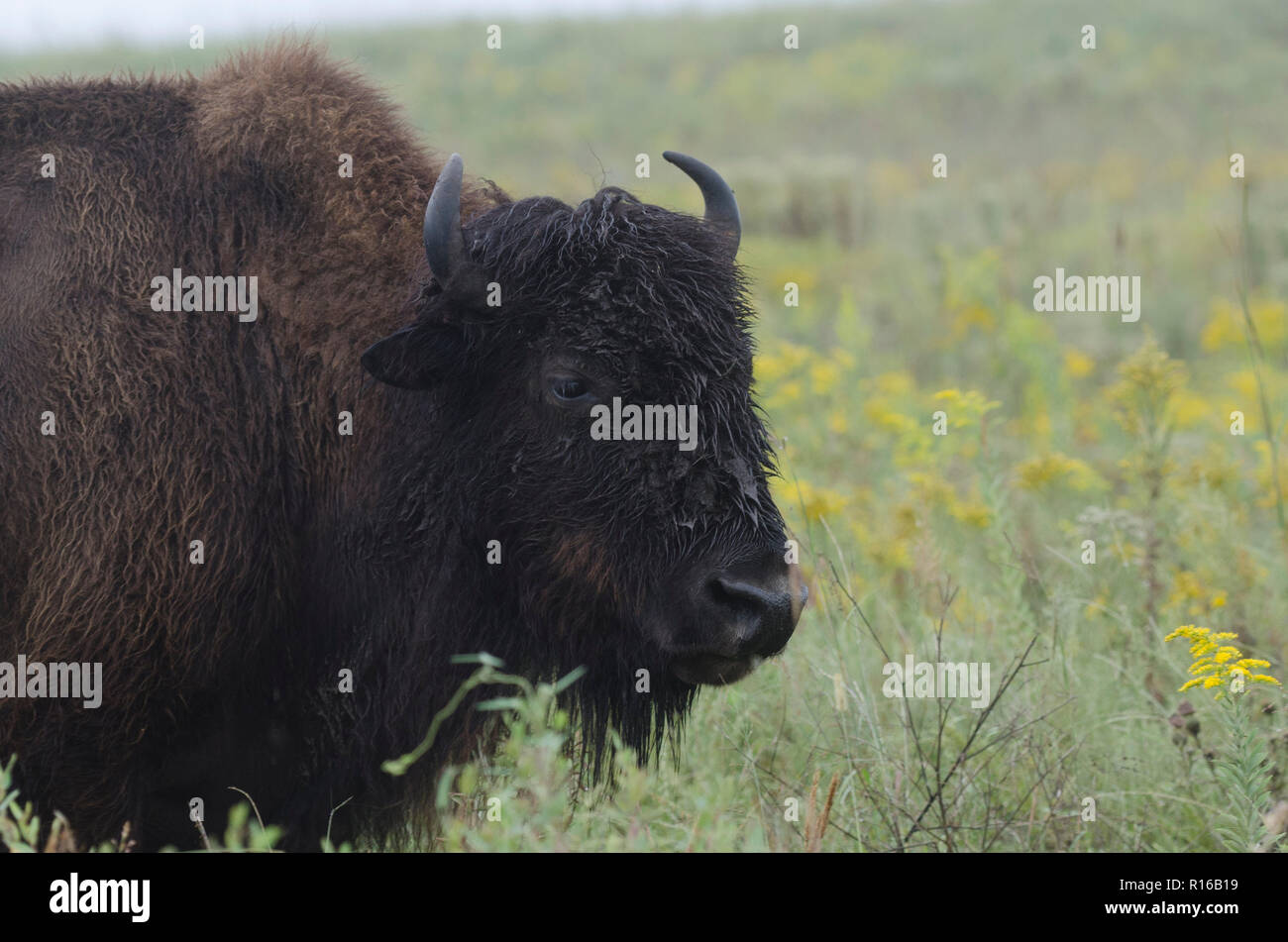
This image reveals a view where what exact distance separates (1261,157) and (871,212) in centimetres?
738

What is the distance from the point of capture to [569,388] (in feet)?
13.7

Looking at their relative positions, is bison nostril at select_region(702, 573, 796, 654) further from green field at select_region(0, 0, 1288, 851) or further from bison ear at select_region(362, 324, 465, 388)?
bison ear at select_region(362, 324, 465, 388)

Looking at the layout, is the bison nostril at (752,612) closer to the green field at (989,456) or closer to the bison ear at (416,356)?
the green field at (989,456)

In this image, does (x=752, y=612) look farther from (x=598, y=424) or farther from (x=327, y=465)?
(x=327, y=465)

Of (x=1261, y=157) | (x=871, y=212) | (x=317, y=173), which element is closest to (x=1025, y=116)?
(x=1261, y=157)

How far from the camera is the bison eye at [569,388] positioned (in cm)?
417

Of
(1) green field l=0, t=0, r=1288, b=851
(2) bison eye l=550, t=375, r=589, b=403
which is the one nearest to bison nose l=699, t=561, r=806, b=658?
(1) green field l=0, t=0, r=1288, b=851

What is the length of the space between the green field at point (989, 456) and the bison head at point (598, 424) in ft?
1.27

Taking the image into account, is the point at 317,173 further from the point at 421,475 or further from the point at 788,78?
the point at 788,78

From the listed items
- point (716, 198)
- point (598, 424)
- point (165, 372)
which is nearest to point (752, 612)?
point (598, 424)

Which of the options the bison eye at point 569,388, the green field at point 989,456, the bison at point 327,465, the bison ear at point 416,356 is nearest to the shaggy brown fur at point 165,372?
the bison at point 327,465
